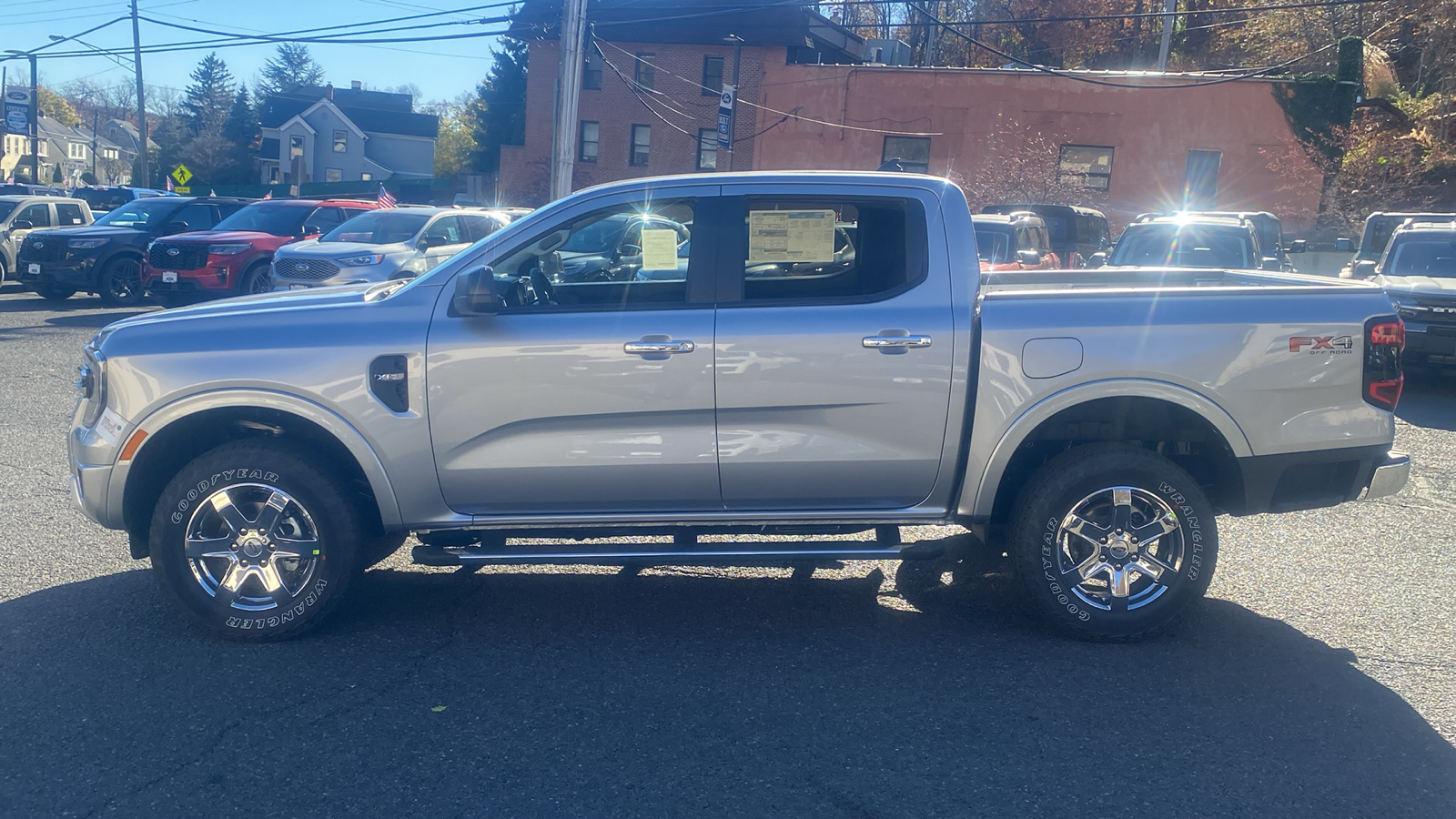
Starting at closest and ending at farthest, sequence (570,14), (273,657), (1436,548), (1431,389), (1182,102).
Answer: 1. (273,657)
2. (1436,548)
3. (1431,389)
4. (570,14)
5. (1182,102)

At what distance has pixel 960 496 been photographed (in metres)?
5.02

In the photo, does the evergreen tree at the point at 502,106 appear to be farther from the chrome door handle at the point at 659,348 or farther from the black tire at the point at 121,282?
the chrome door handle at the point at 659,348

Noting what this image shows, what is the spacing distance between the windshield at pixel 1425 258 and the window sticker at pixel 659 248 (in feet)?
37.8

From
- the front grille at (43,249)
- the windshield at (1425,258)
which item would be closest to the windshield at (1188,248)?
the windshield at (1425,258)

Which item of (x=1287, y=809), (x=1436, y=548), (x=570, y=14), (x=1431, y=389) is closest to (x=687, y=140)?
(x=570, y=14)

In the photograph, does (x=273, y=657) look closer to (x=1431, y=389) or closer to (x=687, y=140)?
(x=1431, y=389)

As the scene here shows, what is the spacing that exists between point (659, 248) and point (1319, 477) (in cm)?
311

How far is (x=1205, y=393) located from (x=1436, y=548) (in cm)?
282

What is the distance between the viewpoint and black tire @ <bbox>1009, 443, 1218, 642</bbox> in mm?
4918

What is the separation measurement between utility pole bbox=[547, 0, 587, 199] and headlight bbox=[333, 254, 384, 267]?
4.79 metres

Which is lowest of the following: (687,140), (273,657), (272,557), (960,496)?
(273,657)

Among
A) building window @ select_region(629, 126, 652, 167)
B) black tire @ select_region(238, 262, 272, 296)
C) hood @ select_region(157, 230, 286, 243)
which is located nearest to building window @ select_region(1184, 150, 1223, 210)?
building window @ select_region(629, 126, 652, 167)

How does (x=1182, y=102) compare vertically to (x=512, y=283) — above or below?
above

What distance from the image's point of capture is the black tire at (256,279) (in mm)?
16625
